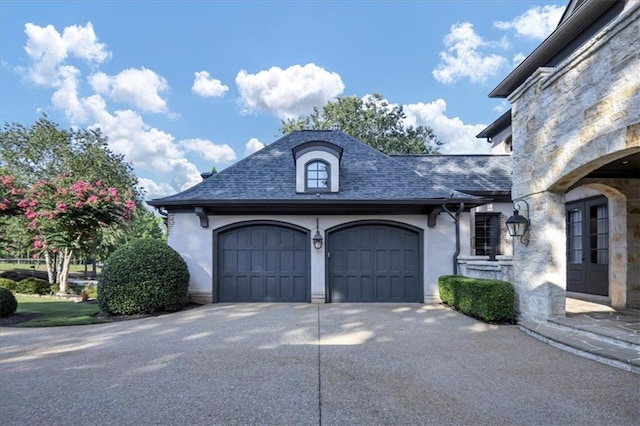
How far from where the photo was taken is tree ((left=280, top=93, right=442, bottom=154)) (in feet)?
88.5

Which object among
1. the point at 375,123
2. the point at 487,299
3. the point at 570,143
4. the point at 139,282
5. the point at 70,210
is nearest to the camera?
the point at 570,143

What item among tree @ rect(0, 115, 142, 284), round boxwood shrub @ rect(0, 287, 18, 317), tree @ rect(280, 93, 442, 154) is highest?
tree @ rect(280, 93, 442, 154)

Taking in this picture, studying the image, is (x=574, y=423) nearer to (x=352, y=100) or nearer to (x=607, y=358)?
(x=607, y=358)

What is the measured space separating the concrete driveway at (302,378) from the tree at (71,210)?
21.0ft

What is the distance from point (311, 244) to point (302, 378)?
18.6 feet

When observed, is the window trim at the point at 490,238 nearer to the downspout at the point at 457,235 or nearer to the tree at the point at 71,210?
the downspout at the point at 457,235

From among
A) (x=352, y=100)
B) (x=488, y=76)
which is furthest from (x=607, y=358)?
(x=352, y=100)

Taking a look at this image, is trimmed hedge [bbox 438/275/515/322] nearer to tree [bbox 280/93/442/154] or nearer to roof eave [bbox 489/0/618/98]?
roof eave [bbox 489/0/618/98]

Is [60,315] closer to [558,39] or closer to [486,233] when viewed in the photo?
[486,233]

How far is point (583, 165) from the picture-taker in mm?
5070

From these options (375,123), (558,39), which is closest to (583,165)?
(558,39)

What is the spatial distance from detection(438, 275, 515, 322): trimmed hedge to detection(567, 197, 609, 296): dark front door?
13.0ft

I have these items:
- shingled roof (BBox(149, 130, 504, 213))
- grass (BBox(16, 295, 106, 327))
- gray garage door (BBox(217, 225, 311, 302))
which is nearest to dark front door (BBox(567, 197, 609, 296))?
shingled roof (BBox(149, 130, 504, 213))

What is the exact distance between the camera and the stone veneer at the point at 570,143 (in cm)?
439
